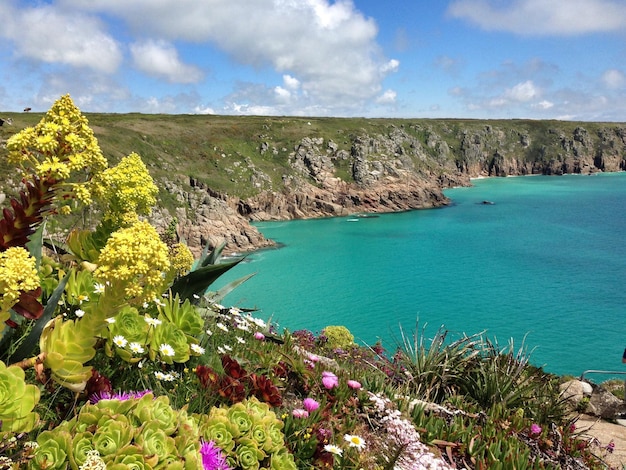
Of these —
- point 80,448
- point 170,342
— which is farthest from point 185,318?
point 80,448

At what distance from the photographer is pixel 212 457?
2.48 metres

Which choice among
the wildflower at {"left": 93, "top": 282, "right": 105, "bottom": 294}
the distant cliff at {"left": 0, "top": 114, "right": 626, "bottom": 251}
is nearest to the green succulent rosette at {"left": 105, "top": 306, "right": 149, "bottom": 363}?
the wildflower at {"left": 93, "top": 282, "right": 105, "bottom": 294}

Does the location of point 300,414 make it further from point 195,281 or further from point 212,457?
point 195,281

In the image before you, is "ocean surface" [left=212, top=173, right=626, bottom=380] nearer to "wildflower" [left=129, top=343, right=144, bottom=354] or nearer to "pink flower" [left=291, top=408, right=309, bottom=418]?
"pink flower" [left=291, top=408, right=309, bottom=418]

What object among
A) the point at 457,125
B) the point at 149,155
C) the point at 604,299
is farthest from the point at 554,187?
the point at 149,155

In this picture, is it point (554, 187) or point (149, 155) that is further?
point (554, 187)

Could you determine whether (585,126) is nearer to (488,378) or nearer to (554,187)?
(554,187)

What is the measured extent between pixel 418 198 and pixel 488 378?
328 feet

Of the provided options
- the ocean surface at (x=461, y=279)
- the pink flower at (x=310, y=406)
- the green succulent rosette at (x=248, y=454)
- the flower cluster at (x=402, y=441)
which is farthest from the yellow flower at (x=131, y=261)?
the ocean surface at (x=461, y=279)

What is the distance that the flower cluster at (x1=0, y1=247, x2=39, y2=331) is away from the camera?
2.15 meters

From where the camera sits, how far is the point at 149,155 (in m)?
75.4

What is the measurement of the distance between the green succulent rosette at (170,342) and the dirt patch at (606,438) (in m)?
5.24

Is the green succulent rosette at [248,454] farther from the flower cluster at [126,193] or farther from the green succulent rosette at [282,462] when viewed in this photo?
the flower cluster at [126,193]

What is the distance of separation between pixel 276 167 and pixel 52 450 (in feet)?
318
